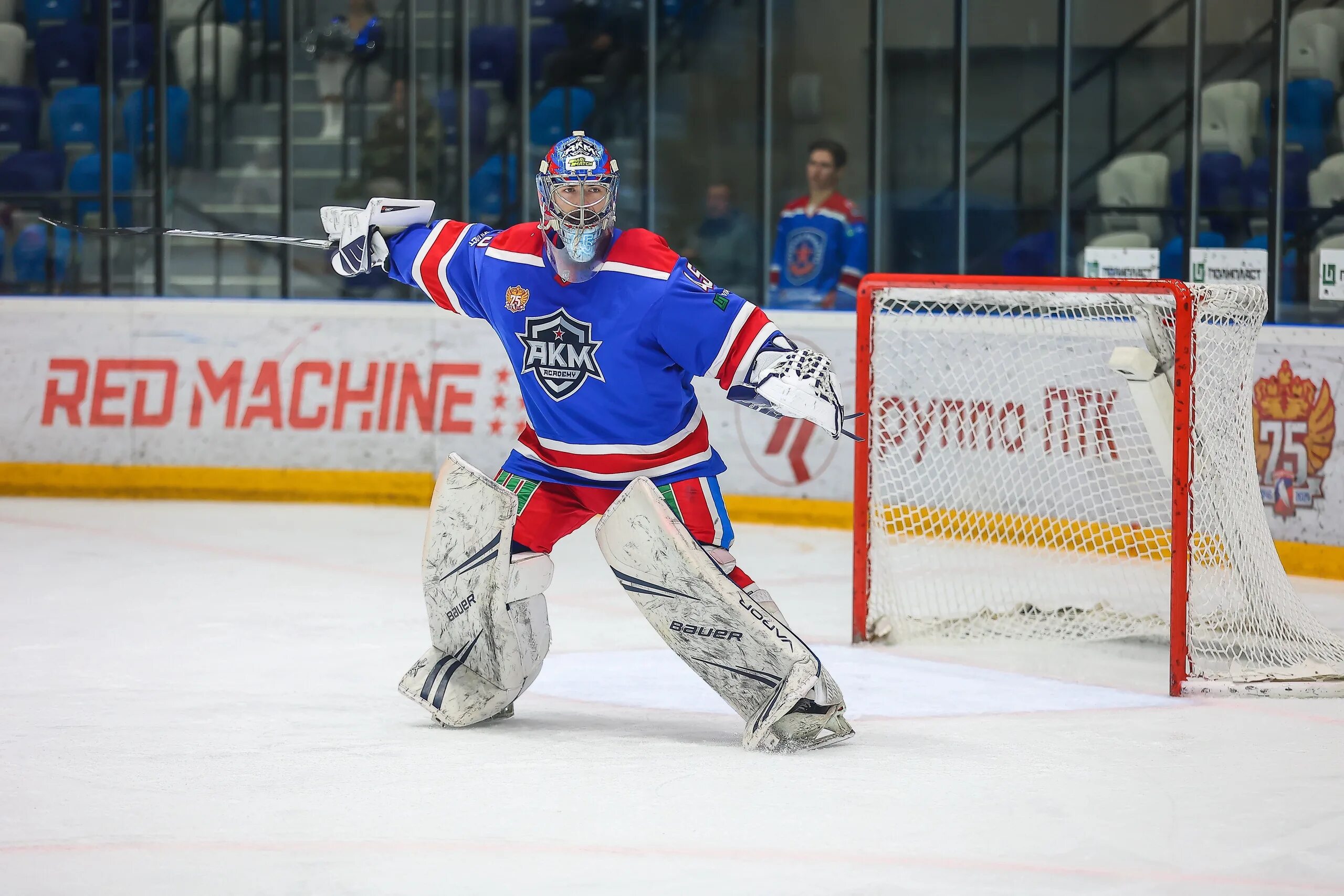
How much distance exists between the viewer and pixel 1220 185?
7480mm

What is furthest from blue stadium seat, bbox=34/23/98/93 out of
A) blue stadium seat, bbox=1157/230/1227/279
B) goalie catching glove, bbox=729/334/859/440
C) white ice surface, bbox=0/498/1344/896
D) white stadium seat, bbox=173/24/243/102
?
goalie catching glove, bbox=729/334/859/440

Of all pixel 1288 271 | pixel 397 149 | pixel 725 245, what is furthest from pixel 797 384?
pixel 397 149

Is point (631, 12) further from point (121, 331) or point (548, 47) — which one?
point (121, 331)

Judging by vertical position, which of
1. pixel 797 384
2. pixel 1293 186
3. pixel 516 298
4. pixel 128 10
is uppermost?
pixel 128 10

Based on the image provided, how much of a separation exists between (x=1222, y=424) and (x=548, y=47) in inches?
204

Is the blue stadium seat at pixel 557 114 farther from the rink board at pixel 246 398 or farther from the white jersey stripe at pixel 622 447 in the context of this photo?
the white jersey stripe at pixel 622 447

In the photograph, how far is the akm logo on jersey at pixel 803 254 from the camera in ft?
26.6

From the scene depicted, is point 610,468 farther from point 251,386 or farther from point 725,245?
point 725,245

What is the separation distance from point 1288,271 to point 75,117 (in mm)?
6117

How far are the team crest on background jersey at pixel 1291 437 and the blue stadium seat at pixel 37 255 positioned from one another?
590 cm

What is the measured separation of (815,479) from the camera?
749 centimetres

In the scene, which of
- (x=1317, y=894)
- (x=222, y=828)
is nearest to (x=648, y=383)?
(x=222, y=828)

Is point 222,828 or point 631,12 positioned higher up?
point 631,12

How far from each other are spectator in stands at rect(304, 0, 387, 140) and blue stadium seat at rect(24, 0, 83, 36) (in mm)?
1305
